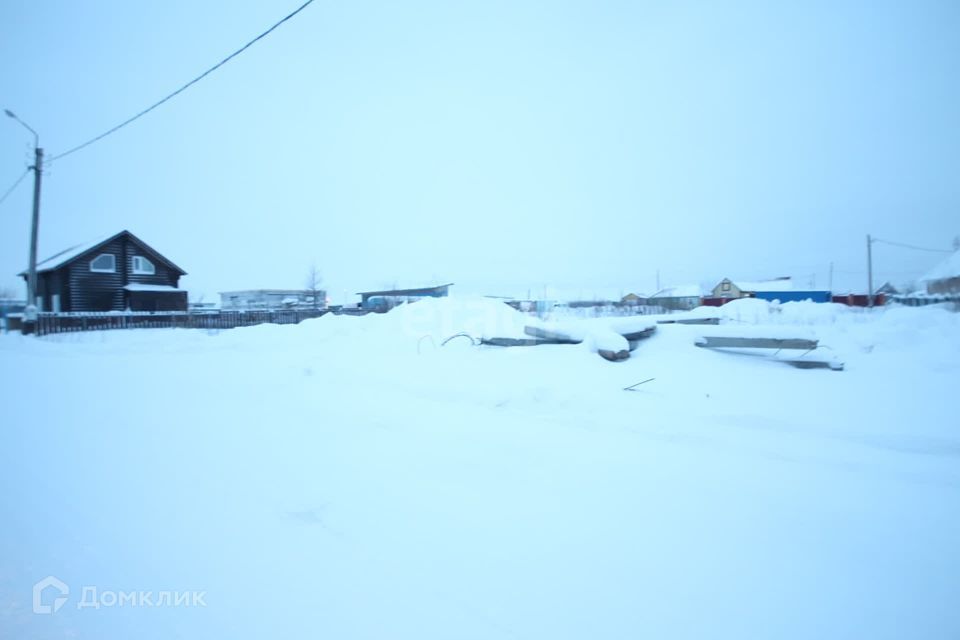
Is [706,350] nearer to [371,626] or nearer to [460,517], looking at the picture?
[460,517]

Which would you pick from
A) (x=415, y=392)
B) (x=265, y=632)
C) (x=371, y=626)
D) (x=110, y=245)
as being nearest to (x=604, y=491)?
(x=371, y=626)

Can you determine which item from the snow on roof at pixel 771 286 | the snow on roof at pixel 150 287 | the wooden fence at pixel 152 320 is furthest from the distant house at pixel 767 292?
the snow on roof at pixel 150 287

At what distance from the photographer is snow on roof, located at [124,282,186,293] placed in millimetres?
28047

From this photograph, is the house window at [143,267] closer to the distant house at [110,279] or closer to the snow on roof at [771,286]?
the distant house at [110,279]

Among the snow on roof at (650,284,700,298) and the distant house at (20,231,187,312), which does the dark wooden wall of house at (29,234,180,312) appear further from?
the snow on roof at (650,284,700,298)

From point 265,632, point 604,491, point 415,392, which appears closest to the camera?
point 265,632

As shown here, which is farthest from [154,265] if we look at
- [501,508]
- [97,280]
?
[501,508]

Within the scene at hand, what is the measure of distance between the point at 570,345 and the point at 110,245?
3238 cm

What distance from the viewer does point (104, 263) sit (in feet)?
91.0

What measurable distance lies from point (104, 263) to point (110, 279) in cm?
105

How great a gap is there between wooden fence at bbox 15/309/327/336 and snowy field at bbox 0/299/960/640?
53.7 feet

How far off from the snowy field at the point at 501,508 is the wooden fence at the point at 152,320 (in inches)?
644

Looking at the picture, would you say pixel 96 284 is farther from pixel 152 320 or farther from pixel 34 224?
pixel 152 320

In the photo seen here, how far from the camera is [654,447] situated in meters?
4.38
